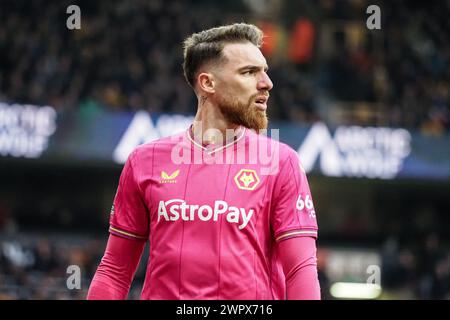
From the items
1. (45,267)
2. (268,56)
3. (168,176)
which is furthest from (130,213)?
(268,56)

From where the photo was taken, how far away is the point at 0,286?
542 inches

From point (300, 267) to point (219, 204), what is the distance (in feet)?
1.34

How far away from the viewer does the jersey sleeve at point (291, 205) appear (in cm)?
372

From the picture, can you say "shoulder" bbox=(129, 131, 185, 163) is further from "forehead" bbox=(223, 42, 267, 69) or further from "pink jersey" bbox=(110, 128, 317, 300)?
"forehead" bbox=(223, 42, 267, 69)

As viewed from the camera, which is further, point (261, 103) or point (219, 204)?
point (261, 103)

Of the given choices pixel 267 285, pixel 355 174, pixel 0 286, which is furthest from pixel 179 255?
pixel 355 174

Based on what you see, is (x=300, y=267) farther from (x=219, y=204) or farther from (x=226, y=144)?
(x=226, y=144)

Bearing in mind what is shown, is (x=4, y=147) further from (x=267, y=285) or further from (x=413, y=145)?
(x=267, y=285)

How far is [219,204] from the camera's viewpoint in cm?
377

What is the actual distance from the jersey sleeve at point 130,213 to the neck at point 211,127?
1.08 feet

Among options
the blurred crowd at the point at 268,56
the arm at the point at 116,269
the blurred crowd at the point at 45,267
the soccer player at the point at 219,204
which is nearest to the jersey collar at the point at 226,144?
the soccer player at the point at 219,204

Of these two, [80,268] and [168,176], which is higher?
[80,268]

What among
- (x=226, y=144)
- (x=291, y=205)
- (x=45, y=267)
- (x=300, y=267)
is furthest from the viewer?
(x=45, y=267)

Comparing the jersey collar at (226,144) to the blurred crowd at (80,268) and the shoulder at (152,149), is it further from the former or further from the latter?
the blurred crowd at (80,268)
